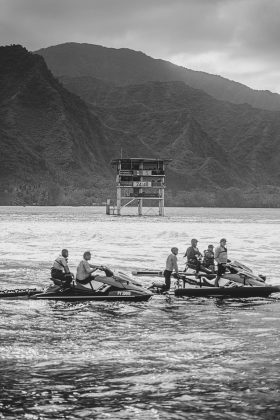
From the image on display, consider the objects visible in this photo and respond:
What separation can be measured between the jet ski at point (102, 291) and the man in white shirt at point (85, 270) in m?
0.28

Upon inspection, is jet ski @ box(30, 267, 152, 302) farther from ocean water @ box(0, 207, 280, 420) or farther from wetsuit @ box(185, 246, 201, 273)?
wetsuit @ box(185, 246, 201, 273)

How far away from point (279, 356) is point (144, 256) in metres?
31.6

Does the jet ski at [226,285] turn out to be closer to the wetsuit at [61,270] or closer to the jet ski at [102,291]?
the jet ski at [102,291]

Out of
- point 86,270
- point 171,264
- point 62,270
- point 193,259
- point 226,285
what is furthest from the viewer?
point 193,259

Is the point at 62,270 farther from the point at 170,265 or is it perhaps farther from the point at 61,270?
the point at 170,265

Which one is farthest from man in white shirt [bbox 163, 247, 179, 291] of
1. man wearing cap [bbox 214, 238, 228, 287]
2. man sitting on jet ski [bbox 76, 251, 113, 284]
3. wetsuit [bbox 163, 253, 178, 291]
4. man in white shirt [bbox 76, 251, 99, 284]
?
man in white shirt [bbox 76, 251, 99, 284]

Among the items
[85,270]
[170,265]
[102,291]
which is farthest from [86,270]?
[170,265]

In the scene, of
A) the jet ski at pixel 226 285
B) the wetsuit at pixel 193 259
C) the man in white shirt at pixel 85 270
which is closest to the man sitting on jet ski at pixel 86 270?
the man in white shirt at pixel 85 270

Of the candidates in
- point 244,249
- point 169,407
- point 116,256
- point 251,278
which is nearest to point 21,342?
point 169,407

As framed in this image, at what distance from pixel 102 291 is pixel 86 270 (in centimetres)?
148

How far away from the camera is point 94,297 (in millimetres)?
26906

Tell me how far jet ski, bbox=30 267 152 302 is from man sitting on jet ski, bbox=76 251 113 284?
19 cm

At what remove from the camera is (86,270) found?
86.0 ft

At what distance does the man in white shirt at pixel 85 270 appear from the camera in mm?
25962
